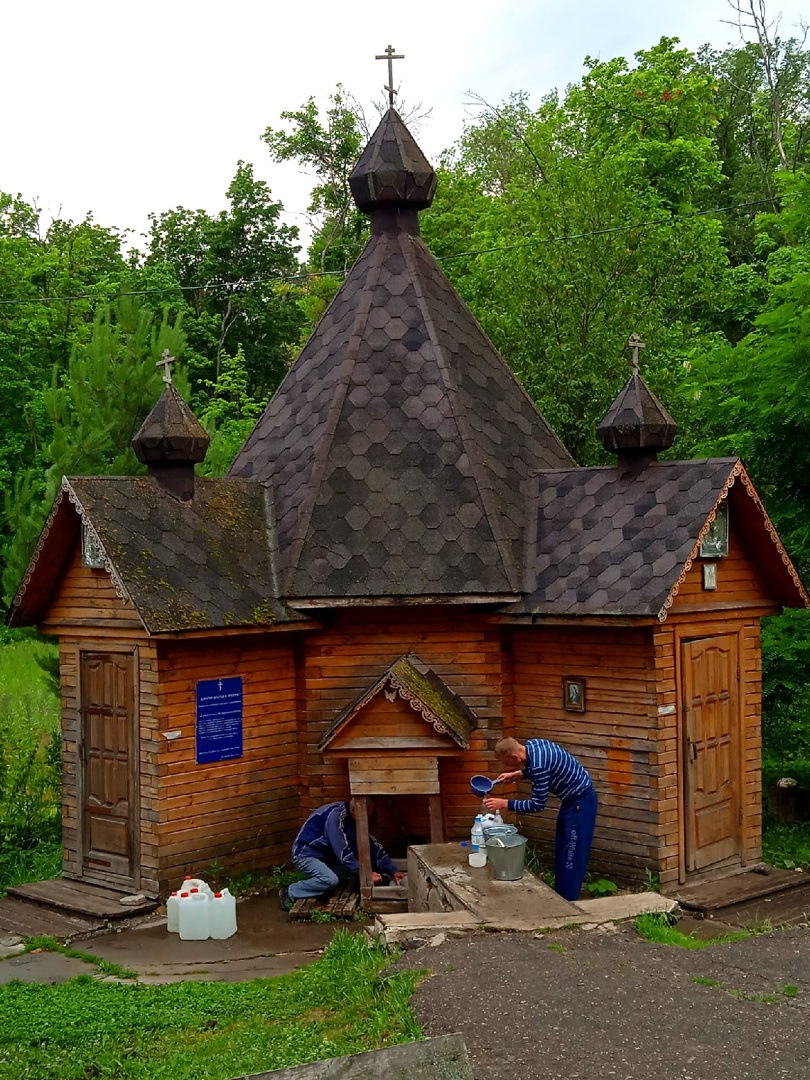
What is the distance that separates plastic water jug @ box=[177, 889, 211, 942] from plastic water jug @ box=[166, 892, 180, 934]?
0.10 m

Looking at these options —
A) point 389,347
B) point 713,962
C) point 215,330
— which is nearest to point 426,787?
point 713,962

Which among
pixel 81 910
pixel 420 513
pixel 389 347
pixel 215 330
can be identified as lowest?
pixel 81 910

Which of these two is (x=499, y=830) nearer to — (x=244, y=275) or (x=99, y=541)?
(x=99, y=541)

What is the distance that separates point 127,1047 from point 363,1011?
4.63 ft

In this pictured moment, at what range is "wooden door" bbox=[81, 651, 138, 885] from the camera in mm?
10984

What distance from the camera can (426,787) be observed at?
10727 millimetres

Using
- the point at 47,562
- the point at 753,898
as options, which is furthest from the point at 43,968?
the point at 753,898

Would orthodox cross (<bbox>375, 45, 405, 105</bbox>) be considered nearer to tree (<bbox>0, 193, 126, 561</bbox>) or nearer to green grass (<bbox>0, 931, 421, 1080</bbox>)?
green grass (<bbox>0, 931, 421, 1080</bbox>)

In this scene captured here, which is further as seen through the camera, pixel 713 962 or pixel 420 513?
pixel 420 513

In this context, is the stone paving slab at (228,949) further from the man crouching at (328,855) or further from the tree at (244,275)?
the tree at (244,275)

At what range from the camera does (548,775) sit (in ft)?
31.3

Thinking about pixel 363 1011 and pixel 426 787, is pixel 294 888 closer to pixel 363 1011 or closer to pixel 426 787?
pixel 426 787

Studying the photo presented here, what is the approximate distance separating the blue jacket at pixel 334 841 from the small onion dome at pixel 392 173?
6.92 metres

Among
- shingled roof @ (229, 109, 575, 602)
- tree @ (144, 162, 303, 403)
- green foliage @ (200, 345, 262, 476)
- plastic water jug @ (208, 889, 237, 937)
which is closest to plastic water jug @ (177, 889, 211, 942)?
plastic water jug @ (208, 889, 237, 937)
